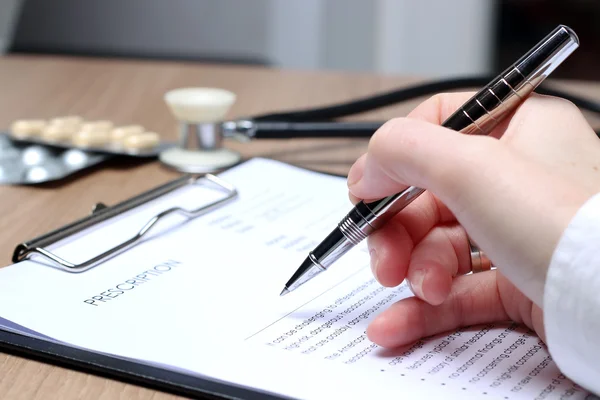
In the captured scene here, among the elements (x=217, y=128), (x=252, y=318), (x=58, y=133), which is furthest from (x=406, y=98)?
(x=252, y=318)

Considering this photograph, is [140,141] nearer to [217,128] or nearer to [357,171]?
[217,128]

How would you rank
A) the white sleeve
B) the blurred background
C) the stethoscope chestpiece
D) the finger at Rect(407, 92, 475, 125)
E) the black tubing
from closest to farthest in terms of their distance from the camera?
the white sleeve → the finger at Rect(407, 92, 475, 125) → the stethoscope chestpiece → the black tubing → the blurred background

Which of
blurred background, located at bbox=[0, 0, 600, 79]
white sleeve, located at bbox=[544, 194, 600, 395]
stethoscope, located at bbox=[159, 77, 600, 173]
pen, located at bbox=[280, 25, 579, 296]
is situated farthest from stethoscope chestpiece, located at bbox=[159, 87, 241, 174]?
blurred background, located at bbox=[0, 0, 600, 79]

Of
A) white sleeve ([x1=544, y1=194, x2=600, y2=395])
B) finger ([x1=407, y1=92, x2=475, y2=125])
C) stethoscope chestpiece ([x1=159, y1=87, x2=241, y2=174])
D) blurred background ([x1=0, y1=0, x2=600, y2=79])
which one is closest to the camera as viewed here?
white sleeve ([x1=544, y1=194, x2=600, y2=395])

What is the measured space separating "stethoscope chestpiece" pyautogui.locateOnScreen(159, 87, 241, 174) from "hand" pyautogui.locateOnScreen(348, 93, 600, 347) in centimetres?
26

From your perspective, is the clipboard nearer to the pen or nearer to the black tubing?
the pen

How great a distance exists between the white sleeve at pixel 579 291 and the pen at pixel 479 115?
0.08 m

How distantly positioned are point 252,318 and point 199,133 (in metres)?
0.30

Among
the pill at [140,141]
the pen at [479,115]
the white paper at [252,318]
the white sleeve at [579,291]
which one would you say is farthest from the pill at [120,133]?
the white sleeve at [579,291]

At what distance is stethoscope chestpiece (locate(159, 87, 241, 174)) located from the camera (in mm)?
652

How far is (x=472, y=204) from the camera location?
0.33 metres

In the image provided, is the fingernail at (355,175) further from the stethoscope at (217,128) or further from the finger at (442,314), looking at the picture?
the stethoscope at (217,128)

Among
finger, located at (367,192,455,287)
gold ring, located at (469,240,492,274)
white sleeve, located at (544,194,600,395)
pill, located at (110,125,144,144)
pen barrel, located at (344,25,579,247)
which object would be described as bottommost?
pill, located at (110,125,144,144)

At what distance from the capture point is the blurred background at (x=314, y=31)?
1.26 m
